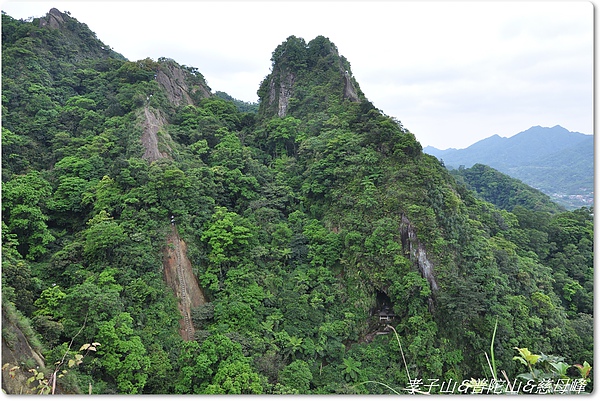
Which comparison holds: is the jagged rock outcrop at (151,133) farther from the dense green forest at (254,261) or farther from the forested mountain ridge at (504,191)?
the forested mountain ridge at (504,191)

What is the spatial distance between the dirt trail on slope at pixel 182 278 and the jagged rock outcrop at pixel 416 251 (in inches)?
333

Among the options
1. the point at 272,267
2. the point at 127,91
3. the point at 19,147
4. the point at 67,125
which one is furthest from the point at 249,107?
the point at 272,267

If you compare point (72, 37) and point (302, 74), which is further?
point (72, 37)

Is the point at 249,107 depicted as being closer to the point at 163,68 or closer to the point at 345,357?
the point at 163,68

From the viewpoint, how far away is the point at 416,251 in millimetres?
13820

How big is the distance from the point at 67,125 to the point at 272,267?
1371 centimetres

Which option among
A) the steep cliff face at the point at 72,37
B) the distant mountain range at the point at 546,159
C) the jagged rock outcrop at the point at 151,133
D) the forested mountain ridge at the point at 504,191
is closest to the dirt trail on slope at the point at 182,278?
the jagged rock outcrop at the point at 151,133

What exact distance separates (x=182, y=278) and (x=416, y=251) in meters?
9.28

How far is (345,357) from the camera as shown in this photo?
12.5 m

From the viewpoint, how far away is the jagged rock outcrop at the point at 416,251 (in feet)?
43.8

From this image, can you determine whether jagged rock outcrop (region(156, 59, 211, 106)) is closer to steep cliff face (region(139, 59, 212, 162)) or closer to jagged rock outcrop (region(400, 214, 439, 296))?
steep cliff face (region(139, 59, 212, 162))

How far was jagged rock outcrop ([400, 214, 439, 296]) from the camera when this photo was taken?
1334cm

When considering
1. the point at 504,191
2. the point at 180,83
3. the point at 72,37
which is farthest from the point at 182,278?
the point at 504,191

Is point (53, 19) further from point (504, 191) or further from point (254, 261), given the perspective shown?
point (504, 191)
